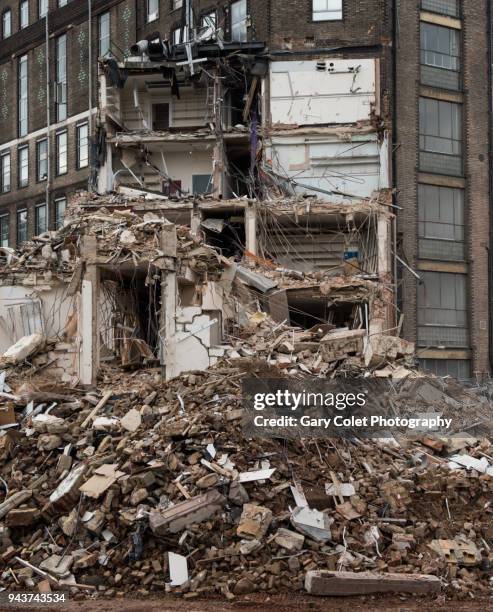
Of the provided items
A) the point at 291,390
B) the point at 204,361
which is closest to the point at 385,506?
the point at 291,390

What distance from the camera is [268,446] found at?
9.35 metres

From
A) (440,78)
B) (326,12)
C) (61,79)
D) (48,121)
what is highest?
(61,79)

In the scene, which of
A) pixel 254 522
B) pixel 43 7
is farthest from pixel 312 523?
pixel 43 7

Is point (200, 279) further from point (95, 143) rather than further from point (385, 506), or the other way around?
point (95, 143)

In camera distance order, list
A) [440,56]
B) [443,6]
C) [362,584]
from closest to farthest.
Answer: [362,584] < [440,56] < [443,6]

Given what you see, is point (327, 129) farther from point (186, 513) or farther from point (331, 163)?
point (186, 513)

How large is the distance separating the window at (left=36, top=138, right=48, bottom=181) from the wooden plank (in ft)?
106

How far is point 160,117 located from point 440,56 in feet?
34.5

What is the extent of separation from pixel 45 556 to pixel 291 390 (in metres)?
4.16

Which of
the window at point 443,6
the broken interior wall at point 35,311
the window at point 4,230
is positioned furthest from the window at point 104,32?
the broken interior wall at point 35,311

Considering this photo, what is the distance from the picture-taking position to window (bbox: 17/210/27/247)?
37300mm

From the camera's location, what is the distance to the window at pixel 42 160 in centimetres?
3675

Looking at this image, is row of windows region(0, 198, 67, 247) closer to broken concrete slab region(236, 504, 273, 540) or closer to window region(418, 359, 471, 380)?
window region(418, 359, 471, 380)

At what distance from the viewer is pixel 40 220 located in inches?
1436
